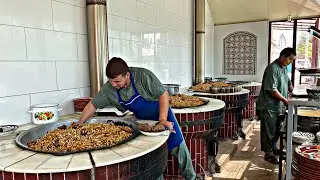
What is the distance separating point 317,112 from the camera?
300cm

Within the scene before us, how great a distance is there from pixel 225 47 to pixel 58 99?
553 centimetres

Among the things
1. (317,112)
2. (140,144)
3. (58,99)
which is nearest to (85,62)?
(58,99)

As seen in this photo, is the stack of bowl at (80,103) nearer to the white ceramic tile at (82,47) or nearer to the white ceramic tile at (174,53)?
the white ceramic tile at (82,47)

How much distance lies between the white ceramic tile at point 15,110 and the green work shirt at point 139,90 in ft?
2.00

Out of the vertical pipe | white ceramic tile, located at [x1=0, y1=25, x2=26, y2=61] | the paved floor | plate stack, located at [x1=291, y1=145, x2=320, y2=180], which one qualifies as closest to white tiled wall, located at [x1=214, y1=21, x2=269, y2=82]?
the vertical pipe

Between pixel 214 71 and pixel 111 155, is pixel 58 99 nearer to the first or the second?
pixel 111 155

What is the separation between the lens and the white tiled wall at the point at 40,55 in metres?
2.19

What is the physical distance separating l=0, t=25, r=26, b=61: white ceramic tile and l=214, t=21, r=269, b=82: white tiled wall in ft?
19.0

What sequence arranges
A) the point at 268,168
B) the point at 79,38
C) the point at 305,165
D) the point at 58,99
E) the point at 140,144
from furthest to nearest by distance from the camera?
the point at 268,168 → the point at 79,38 → the point at 58,99 → the point at 305,165 → the point at 140,144

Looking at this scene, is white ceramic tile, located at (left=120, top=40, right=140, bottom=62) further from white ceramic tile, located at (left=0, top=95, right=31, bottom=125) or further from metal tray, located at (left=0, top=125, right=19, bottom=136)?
metal tray, located at (left=0, top=125, right=19, bottom=136)

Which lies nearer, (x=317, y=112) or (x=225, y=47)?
(x=317, y=112)

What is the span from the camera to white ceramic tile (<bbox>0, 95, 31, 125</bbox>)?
2171mm

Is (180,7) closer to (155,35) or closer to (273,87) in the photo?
(155,35)

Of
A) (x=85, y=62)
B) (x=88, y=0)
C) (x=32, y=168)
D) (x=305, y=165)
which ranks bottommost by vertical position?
(x=305, y=165)
